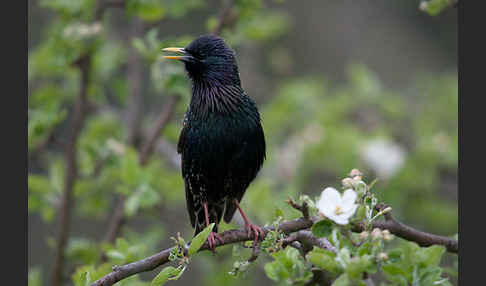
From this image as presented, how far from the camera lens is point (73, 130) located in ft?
15.0

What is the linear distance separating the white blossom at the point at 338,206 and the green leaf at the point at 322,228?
0.07 metres

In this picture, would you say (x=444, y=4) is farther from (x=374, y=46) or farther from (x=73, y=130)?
(x=374, y=46)

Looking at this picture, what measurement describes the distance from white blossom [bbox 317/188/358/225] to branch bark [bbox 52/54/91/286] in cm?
272

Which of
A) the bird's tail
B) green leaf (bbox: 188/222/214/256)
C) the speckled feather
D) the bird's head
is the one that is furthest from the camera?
the bird's tail

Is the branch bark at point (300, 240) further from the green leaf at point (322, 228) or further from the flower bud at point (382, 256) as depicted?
the flower bud at point (382, 256)

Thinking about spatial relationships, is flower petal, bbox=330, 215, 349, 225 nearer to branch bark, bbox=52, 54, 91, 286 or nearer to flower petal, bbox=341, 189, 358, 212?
flower petal, bbox=341, 189, 358, 212

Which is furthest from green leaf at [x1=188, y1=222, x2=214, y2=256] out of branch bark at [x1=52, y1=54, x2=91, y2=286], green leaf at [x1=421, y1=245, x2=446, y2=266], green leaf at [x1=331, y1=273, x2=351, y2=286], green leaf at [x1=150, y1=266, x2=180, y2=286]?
branch bark at [x1=52, y1=54, x2=91, y2=286]

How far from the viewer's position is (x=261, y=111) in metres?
6.17

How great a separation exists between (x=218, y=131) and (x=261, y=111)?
8.45ft

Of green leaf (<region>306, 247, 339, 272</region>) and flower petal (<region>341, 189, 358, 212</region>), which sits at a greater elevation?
flower petal (<region>341, 189, 358, 212</region>)

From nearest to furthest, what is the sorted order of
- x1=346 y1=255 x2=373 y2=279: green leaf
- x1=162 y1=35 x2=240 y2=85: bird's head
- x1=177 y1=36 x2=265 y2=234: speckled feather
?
1. x1=346 y1=255 x2=373 y2=279: green leaf
2. x1=177 y1=36 x2=265 y2=234: speckled feather
3. x1=162 y1=35 x2=240 y2=85: bird's head

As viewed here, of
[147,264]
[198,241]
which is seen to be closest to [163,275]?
[147,264]

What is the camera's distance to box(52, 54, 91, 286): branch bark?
4523mm

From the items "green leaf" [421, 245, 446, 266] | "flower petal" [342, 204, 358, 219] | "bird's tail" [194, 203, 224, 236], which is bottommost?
"bird's tail" [194, 203, 224, 236]
